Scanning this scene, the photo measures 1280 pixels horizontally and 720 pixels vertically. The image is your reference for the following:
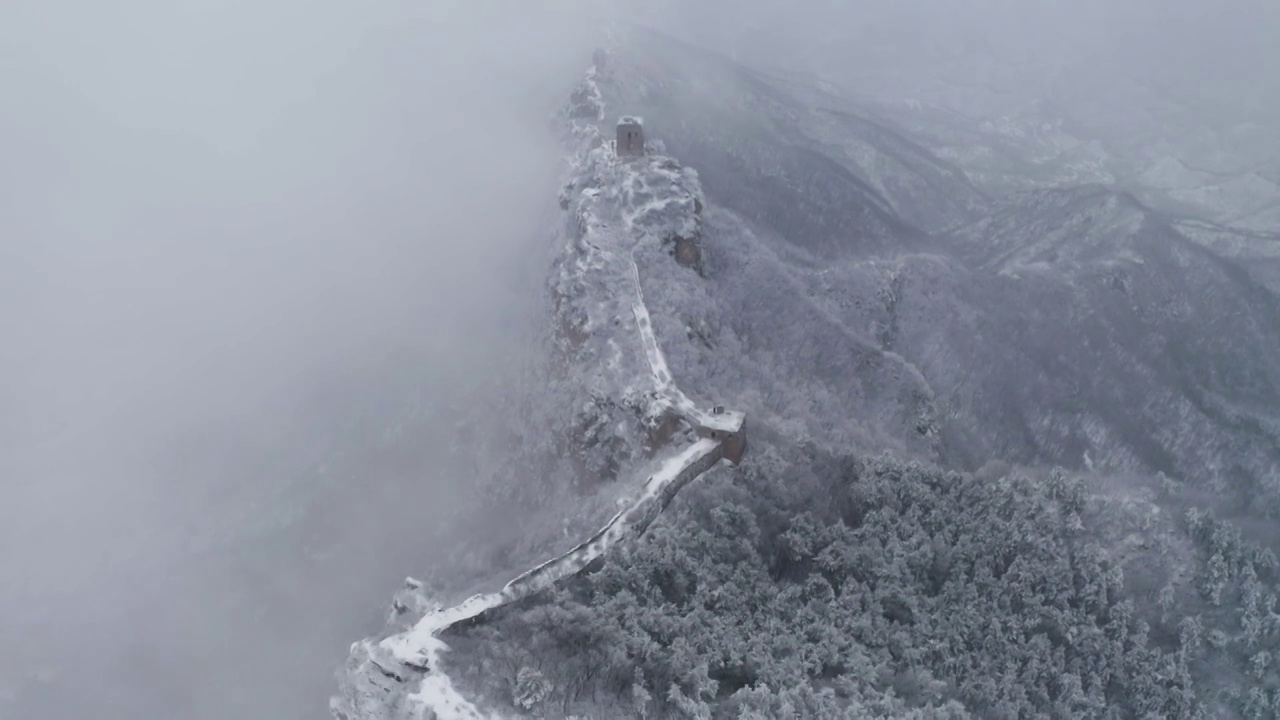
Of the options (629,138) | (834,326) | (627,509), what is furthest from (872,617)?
(629,138)

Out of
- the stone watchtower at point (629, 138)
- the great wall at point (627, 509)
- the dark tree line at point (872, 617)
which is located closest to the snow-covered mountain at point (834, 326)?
the great wall at point (627, 509)

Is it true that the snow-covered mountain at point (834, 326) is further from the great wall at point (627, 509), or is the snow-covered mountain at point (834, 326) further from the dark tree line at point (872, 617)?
the dark tree line at point (872, 617)

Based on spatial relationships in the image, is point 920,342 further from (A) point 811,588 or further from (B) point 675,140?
(A) point 811,588

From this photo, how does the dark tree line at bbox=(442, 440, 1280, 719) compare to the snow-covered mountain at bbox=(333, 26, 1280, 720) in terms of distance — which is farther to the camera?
the snow-covered mountain at bbox=(333, 26, 1280, 720)

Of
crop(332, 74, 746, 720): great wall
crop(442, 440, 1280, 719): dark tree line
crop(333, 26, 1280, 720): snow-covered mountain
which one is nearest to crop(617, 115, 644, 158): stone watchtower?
crop(333, 26, 1280, 720): snow-covered mountain

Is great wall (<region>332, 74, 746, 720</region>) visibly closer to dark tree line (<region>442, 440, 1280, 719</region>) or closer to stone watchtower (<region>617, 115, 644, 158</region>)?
dark tree line (<region>442, 440, 1280, 719</region>)
